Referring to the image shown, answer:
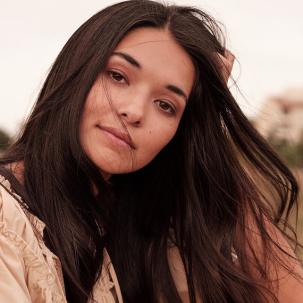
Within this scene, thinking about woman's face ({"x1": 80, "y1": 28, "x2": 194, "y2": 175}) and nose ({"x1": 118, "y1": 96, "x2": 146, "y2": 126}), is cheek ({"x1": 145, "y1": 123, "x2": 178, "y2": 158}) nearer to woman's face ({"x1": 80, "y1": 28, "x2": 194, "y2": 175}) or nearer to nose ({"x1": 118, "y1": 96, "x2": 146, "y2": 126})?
woman's face ({"x1": 80, "y1": 28, "x2": 194, "y2": 175})

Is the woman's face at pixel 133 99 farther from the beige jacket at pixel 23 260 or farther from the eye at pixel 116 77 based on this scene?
the beige jacket at pixel 23 260

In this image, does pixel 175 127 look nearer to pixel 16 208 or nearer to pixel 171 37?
pixel 171 37

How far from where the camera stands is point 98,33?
2.91m

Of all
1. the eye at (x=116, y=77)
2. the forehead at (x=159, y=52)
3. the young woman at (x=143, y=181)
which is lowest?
the young woman at (x=143, y=181)

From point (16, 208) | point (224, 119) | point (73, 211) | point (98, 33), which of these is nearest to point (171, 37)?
point (98, 33)

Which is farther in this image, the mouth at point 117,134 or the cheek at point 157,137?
the cheek at point 157,137

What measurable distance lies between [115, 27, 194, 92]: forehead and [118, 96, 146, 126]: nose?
0.13m

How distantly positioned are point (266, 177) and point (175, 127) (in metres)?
0.63

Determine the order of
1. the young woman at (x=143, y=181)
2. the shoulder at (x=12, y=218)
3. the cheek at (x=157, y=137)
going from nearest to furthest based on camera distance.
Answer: the shoulder at (x=12, y=218) → the young woman at (x=143, y=181) → the cheek at (x=157, y=137)

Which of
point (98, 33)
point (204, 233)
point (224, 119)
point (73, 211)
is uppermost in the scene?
point (98, 33)

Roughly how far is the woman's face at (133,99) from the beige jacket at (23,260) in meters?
0.41

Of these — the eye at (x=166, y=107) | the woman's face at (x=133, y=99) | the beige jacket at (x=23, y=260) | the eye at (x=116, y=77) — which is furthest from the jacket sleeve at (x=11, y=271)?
the eye at (x=166, y=107)

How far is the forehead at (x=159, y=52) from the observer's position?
9.37ft

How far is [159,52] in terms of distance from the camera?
2.90 metres
